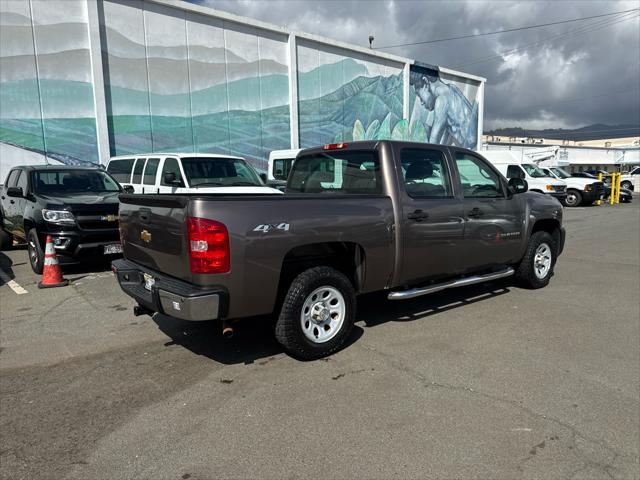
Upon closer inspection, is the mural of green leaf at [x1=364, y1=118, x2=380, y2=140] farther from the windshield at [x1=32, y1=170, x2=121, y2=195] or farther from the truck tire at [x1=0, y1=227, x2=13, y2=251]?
the truck tire at [x1=0, y1=227, x2=13, y2=251]

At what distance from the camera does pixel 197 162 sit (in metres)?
9.77

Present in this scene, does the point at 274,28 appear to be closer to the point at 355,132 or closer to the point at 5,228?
the point at 355,132

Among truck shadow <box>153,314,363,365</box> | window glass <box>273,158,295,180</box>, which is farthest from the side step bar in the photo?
window glass <box>273,158,295,180</box>

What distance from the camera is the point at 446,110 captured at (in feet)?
90.8

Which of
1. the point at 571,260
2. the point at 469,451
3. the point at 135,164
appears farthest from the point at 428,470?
the point at 135,164

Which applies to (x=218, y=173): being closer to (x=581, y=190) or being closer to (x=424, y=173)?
(x=424, y=173)

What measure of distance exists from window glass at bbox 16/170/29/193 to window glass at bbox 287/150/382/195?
17.2 feet

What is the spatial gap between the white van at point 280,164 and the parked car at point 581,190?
13301 millimetres

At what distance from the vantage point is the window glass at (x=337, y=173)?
4.76 metres

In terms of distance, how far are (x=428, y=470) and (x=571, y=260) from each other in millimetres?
7448

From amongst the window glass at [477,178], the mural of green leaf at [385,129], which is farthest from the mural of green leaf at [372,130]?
the window glass at [477,178]

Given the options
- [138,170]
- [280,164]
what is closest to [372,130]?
[280,164]

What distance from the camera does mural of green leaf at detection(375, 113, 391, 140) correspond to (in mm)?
23075

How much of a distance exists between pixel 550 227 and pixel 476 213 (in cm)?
215
